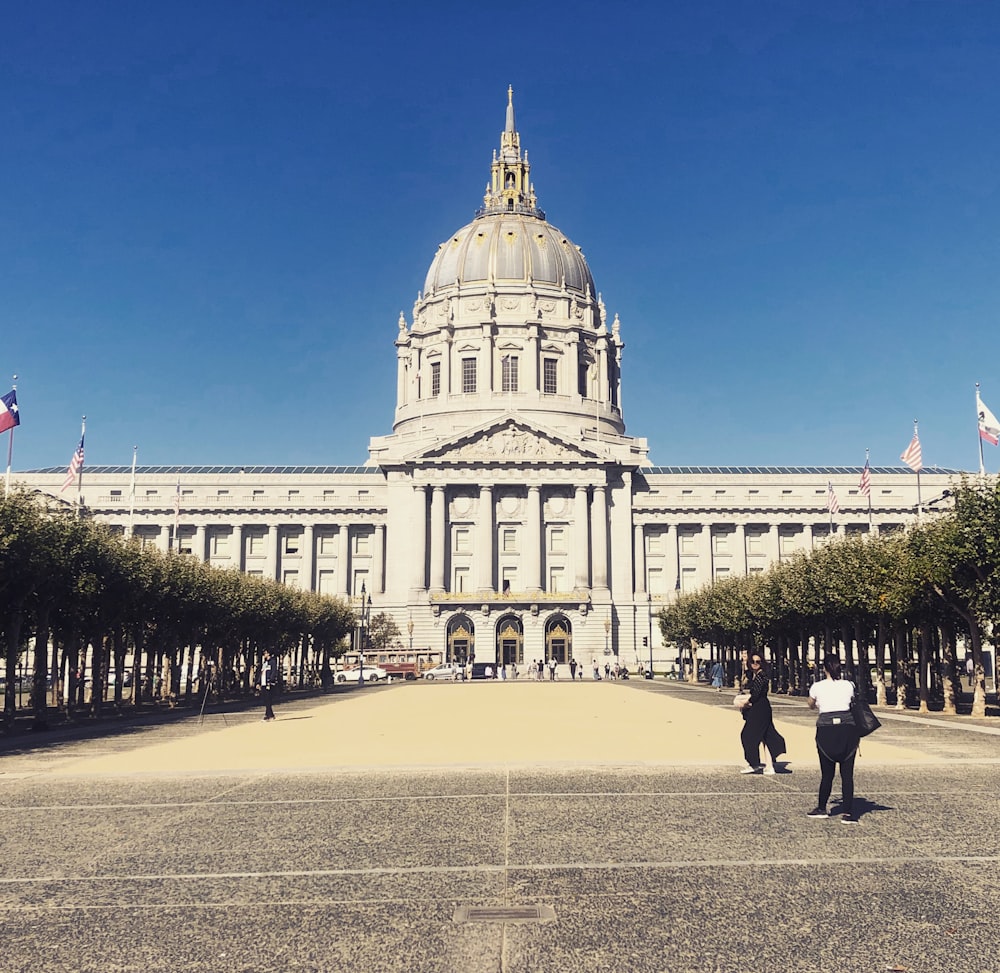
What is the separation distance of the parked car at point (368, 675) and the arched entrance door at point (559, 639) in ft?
76.2

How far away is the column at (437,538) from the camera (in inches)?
4860

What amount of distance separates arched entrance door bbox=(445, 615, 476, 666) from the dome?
5470 centimetres

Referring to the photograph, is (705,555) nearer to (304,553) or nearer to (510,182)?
(304,553)

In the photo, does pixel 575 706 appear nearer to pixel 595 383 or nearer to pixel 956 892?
pixel 956 892

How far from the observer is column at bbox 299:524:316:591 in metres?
134

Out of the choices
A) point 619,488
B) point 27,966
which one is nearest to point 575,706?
point 27,966

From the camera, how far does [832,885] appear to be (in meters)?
11.2

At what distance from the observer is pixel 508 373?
14862 centimetres

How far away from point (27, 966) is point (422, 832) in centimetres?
682

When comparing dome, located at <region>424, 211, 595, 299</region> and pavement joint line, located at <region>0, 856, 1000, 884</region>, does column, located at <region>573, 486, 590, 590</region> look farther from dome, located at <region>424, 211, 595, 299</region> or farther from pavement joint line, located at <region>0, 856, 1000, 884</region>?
pavement joint line, located at <region>0, 856, 1000, 884</region>

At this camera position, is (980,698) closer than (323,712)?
Yes

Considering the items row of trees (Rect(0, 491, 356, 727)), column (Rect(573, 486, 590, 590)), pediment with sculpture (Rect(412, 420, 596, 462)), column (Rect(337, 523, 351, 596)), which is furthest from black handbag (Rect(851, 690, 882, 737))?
column (Rect(337, 523, 351, 596))

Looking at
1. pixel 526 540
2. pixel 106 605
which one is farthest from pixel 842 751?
pixel 526 540

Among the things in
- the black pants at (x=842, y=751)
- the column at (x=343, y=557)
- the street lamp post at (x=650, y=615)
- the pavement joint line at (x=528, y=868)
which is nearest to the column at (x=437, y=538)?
the column at (x=343, y=557)
